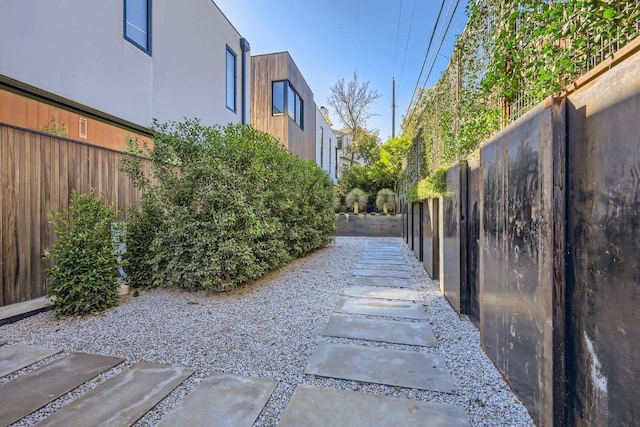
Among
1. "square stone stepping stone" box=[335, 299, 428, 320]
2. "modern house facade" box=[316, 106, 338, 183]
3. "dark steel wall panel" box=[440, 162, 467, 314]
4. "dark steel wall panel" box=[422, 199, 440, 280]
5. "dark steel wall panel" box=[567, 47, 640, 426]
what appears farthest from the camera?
"modern house facade" box=[316, 106, 338, 183]

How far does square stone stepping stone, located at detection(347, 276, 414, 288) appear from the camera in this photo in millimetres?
4859

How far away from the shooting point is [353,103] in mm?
22109

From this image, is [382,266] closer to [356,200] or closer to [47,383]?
[47,383]

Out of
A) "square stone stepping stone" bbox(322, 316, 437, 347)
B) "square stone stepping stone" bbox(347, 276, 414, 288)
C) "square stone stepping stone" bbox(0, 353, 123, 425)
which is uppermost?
"square stone stepping stone" bbox(347, 276, 414, 288)

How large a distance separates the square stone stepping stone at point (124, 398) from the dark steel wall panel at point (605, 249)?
7.38 feet

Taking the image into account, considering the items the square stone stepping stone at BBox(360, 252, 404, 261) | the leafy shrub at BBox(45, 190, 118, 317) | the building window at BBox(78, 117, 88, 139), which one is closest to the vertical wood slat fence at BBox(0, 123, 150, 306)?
the leafy shrub at BBox(45, 190, 118, 317)

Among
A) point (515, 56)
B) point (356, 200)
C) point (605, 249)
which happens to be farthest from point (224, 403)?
point (356, 200)

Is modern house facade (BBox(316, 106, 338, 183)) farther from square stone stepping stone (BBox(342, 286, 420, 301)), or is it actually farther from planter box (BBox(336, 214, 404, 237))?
square stone stepping stone (BBox(342, 286, 420, 301))

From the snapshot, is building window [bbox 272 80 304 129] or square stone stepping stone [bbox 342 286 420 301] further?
building window [bbox 272 80 304 129]

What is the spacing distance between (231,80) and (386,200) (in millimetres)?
8498

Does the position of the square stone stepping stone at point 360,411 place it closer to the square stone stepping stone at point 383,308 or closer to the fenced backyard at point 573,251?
the fenced backyard at point 573,251

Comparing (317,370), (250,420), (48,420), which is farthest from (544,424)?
(48,420)

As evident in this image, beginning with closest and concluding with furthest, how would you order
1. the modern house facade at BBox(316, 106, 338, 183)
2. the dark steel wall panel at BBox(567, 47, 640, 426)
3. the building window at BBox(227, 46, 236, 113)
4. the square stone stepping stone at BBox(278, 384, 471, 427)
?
the dark steel wall panel at BBox(567, 47, 640, 426)
the square stone stepping stone at BBox(278, 384, 471, 427)
the building window at BBox(227, 46, 236, 113)
the modern house facade at BBox(316, 106, 338, 183)

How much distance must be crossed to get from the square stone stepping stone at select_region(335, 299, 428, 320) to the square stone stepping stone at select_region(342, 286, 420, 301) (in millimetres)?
246
